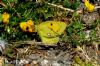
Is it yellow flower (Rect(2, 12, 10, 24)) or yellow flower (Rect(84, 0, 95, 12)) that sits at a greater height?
yellow flower (Rect(84, 0, 95, 12))

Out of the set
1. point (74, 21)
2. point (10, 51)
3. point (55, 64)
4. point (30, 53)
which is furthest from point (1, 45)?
point (74, 21)

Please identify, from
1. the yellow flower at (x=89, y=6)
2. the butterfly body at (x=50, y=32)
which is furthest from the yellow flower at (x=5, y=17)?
the yellow flower at (x=89, y=6)

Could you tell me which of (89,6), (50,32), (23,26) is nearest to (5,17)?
(23,26)

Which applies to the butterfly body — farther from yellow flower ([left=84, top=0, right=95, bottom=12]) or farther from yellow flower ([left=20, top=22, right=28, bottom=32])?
yellow flower ([left=84, top=0, right=95, bottom=12])

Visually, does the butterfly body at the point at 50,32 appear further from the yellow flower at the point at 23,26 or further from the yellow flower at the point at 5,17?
the yellow flower at the point at 5,17

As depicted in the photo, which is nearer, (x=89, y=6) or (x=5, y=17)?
(x=5, y=17)

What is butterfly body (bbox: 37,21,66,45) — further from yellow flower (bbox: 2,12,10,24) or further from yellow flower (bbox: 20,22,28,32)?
yellow flower (bbox: 2,12,10,24)

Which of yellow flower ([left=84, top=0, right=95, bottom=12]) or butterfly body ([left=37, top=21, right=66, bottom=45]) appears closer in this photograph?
butterfly body ([left=37, top=21, right=66, bottom=45])

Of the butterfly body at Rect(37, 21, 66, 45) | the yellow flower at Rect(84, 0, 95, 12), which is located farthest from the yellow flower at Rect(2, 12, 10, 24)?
the yellow flower at Rect(84, 0, 95, 12)

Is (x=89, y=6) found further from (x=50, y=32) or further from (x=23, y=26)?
(x=23, y=26)

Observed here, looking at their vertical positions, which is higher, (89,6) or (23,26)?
(89,6)

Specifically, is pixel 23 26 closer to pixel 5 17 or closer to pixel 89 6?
pixel 5 17

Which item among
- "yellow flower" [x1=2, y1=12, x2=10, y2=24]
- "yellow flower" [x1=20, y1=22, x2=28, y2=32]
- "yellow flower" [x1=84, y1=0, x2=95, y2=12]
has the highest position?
"yellow flower" [x1=84, y1=0, x2=95, y2=12]
